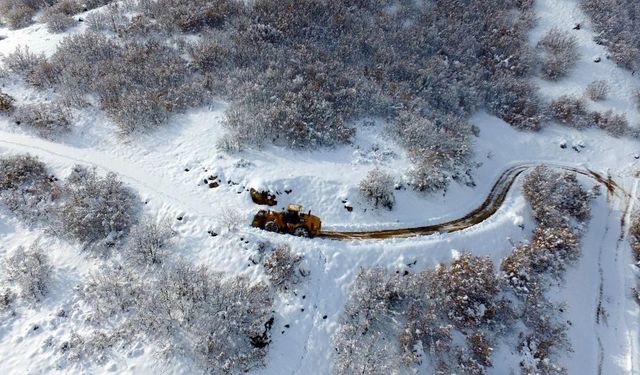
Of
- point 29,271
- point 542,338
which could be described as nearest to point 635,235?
point 542,338

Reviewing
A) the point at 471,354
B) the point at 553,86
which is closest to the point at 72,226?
the point at 471,354

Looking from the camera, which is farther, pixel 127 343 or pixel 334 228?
pixel 334 228

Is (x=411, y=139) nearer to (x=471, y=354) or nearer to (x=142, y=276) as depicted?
(x=471, y=354)

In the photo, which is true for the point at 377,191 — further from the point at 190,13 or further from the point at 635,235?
the point at 190,13

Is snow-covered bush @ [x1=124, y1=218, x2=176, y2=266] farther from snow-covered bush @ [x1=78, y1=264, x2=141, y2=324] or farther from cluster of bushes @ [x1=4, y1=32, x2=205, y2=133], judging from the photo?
cluster of bushes @ [x1=4, y1=32, x2=205, y2=133]

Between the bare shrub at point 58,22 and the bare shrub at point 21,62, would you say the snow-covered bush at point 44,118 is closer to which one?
the bare shrub at point 21,62

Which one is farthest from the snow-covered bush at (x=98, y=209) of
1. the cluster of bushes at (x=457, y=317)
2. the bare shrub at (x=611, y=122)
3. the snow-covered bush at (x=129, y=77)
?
the bare shrub at (x=611, y=122)

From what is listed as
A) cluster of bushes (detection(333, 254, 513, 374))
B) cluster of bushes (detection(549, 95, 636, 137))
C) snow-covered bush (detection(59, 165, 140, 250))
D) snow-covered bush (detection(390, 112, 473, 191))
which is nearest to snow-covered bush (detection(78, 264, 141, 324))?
snow-covered bush (detection(59, 165, 140, 250))
